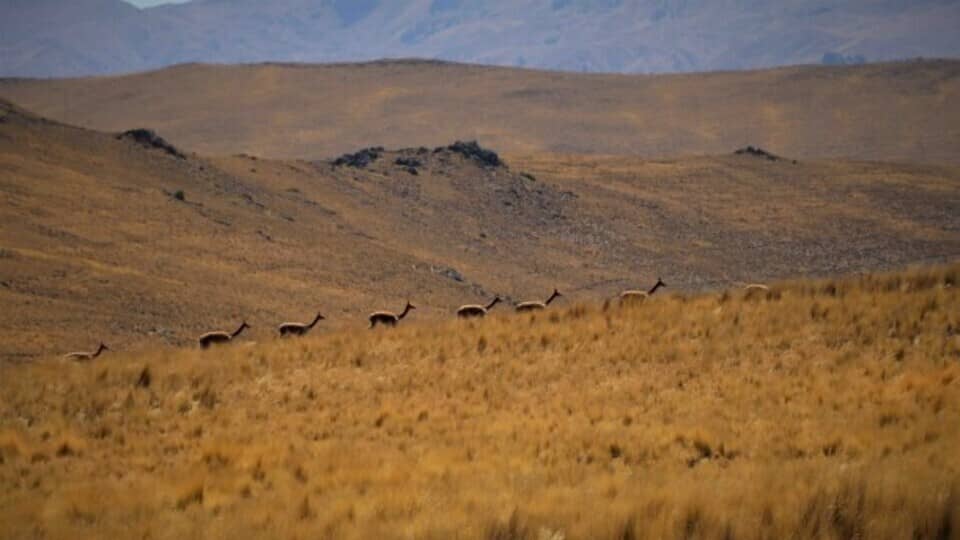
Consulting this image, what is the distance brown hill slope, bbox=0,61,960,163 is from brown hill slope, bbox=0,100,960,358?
119ft

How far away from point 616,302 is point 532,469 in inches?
459

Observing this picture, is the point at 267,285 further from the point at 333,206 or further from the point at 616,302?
the point at 616,302

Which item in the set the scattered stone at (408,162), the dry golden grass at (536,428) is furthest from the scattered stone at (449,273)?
the dry golden grass at (536,428)

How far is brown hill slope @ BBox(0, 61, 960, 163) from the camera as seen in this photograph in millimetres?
107875

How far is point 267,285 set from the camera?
3819 cm

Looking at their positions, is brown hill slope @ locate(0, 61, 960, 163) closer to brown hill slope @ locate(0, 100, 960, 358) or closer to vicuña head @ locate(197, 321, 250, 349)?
brown hill slope @ locate(0, 100, 960, 358)

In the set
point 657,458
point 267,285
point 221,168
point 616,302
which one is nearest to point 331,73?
point 221,168

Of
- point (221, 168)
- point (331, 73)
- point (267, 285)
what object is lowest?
point (267, 285)

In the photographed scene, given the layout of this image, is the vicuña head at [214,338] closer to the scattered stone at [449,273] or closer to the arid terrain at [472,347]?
the arid terrain at [472,347]

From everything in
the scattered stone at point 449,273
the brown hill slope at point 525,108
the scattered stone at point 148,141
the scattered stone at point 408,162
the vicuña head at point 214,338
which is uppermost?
the brown hill slope at point 525,108

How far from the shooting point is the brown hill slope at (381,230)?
111 feet

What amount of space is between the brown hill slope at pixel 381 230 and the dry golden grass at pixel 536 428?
43.3 ft

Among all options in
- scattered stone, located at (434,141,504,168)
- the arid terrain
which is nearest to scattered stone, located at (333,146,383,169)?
the arid terrain

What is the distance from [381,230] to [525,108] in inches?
3102
